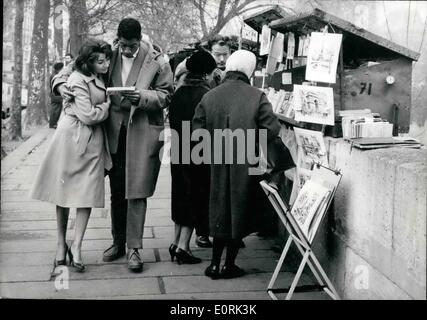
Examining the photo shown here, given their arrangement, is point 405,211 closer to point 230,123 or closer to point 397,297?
point 397,297

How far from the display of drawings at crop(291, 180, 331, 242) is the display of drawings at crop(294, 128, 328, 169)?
339 mm

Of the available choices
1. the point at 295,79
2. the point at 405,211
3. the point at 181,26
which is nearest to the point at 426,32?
the point at 295,79

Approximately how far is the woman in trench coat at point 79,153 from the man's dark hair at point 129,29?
0.55 feet

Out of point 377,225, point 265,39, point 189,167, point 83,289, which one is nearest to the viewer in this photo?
point 377,225

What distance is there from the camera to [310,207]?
4.39 meters

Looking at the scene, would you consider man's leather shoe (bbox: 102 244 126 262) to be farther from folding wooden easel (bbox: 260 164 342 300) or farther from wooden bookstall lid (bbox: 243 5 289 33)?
wooden bookstall lid (bbox: 243 5 289 33)

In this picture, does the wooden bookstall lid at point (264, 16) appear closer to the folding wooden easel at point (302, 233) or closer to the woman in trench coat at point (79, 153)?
the woman in trench coat at point (79, 153)

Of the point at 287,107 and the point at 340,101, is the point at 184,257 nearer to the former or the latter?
the point at 287,107

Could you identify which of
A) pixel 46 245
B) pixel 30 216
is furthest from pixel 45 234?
pixel 30 216

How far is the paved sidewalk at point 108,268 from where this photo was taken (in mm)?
4777

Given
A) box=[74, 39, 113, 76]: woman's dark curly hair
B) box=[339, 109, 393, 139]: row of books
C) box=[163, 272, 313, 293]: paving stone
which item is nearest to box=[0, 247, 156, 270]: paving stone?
box=[163, 272, 313, 293]: paving stone

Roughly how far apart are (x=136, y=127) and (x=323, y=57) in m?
1.60

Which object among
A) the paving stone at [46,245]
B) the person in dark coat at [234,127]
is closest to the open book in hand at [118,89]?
the person in dark coat at [234,127]

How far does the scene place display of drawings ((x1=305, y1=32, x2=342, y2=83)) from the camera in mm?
4656
